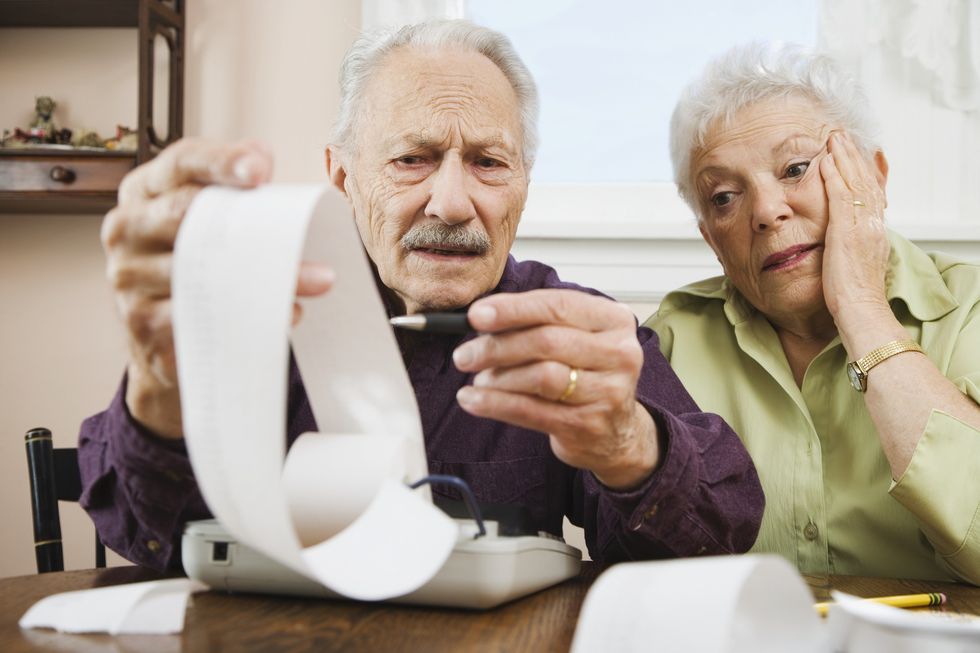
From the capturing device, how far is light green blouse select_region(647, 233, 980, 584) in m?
1.17

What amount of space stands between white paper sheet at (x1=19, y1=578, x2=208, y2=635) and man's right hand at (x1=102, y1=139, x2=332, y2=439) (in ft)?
0.58

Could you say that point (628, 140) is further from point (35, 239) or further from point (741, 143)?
point (35, 239)

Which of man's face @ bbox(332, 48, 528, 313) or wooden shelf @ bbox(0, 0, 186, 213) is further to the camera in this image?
wooden shelf @ bbox(0, 0, 186, 213)

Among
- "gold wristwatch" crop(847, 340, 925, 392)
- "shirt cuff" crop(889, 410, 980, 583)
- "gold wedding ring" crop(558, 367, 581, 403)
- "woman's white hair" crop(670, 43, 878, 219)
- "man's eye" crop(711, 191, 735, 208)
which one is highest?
"woman's white hair" crop(670, 43, 878, 219)

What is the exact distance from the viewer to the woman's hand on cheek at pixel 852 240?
53.0 inches

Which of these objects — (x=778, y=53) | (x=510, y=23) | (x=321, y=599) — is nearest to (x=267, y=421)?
(x=321, y=599)

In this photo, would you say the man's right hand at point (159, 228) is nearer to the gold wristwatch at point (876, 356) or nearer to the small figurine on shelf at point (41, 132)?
the gold wristwatch at point (876, 356)

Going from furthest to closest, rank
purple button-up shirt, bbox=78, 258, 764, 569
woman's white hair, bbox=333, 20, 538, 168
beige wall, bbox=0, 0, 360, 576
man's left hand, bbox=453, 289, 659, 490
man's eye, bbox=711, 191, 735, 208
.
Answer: beige wall, bbox=0, 0, 360, 576
man's eye, bbox=711, 191, 735, 208
woman's white hair, bbox=333, 20, 538, 168
purple button-up shirt, bbox=78, 258, 764, 569
man's left hand, bbox=453, 289, 659, 490

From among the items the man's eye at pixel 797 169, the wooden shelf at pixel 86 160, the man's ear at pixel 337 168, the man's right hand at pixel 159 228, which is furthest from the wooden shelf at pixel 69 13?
the man's right hand at pixel 159 228

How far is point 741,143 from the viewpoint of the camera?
145 centimetres

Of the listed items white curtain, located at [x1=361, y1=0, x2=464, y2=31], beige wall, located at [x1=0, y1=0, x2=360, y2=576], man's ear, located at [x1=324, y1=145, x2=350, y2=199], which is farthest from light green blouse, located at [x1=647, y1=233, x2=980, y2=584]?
beige wall, located at [x1=0, y1=0, x2=360, y2=576]

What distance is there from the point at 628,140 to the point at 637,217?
0.21 meters

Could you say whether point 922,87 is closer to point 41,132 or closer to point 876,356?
point 876,356

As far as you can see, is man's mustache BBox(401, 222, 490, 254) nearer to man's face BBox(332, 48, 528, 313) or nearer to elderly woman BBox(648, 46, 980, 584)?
man's face BBox(332, 48, 528, 313)
